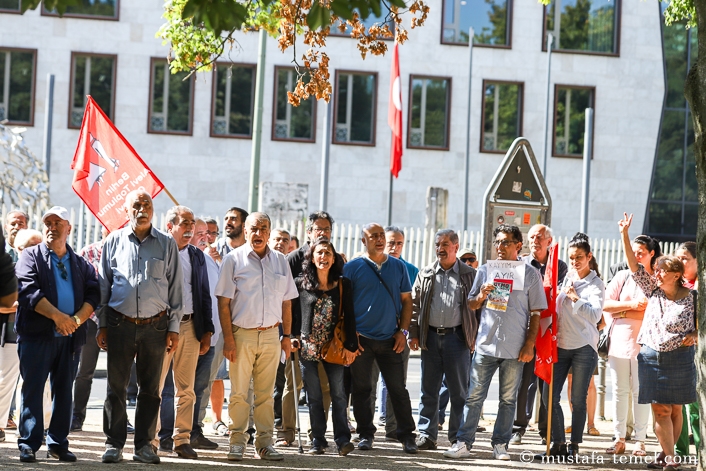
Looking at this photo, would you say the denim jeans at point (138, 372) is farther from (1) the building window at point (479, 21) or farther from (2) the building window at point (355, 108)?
(1) the building window at point (479, 21)

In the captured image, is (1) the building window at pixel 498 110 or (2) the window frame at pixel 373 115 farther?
(1) the building window at pixel 498 110

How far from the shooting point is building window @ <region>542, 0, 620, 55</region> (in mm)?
32969

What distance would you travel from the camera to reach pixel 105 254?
9109mm

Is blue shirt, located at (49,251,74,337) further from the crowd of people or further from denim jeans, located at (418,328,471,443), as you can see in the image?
denim jeans, located at (418,328,471,443)

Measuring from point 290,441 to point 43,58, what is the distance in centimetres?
2371

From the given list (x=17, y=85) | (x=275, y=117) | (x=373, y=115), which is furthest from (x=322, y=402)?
(x=17, y=85)

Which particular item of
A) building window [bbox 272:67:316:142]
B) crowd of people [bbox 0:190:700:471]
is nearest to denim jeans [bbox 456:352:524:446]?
crowd of people [bbox 0:190:700:471]

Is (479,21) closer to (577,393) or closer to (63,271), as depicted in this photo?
(577,393)

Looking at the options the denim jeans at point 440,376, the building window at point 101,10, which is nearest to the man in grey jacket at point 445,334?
the denim jeans at point 440,376

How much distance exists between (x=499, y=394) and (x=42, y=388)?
428 centimetres

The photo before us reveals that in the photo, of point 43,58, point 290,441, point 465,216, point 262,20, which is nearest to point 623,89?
point 465,216

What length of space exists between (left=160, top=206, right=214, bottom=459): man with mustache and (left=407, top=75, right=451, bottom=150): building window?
23.1 meters

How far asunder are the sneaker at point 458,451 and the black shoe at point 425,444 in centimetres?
60

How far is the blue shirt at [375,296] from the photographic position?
10.5 metres
